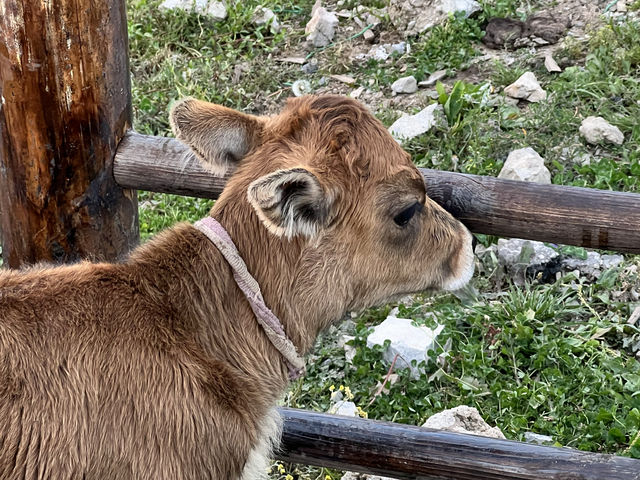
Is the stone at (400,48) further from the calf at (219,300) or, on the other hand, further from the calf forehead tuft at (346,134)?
the calf forehead tuft at (346,134)

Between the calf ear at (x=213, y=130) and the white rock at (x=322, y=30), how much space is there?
182 inches

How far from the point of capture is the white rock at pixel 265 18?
7945mm

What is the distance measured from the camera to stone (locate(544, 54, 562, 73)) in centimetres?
666

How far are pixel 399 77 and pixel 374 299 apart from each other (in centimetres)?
405

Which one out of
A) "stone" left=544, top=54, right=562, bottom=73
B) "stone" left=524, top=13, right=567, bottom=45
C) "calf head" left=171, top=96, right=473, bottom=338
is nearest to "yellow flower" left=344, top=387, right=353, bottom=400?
"calf head" left=171, top=96, right=473, bottom=338

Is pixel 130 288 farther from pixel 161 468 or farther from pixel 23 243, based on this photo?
Answer: pixel 23 243

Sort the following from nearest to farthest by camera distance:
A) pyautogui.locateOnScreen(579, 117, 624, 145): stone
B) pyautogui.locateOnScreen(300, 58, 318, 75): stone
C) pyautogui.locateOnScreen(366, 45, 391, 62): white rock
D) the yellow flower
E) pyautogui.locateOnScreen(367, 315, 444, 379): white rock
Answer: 1. the yellow flower
2. pyautogui.locateOnScreen(367, 315, 444, 379): white rock
3. pyautogui.locateOnScreen(579, 117, 624, 145): stone
4. pyautogui.locateOnScreen(366, 45, 391, 62): white rock
5. pyautogui.locateOnScreen(300, 58, 318, 75): stone

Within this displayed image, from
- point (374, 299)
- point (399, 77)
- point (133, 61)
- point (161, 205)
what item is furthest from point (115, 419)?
point (133, 61)

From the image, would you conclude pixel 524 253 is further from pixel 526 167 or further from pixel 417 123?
pixel 417 123

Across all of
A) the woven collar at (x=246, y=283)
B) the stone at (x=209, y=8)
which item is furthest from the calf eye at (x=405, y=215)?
the stone at (x=209, y=8)

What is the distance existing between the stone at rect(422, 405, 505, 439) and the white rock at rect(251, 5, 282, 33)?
459 centimetres

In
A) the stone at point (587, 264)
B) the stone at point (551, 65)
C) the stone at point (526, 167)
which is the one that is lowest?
the stone at point (587, 264)

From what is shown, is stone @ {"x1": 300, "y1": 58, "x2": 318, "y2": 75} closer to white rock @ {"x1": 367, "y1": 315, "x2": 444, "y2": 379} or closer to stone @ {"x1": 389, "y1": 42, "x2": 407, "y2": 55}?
stone @ {"x1": 389, "y1": 42, "x2": 407, "y2": 55}

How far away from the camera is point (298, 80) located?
24.0 ft
